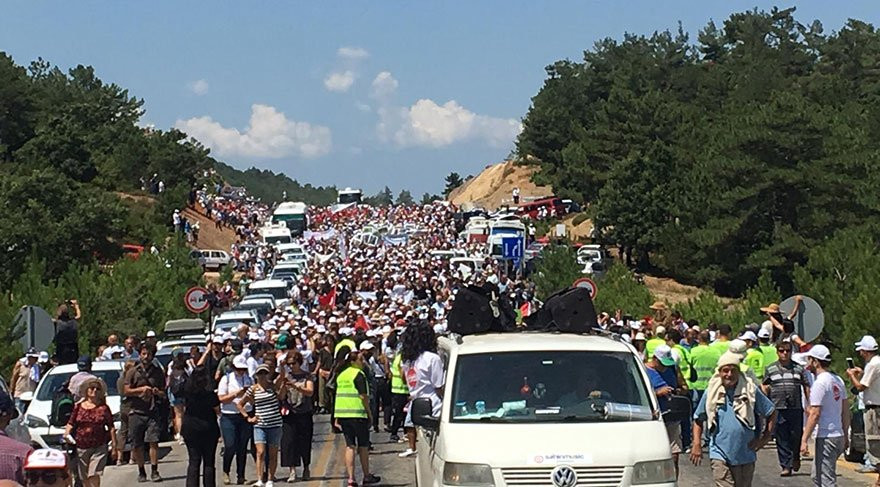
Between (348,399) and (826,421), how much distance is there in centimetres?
506

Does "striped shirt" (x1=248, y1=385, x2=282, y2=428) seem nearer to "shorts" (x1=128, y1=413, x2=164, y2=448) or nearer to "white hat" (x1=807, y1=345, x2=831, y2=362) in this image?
"shorts" (x1=128, y1=413, x2=164, y2=448)

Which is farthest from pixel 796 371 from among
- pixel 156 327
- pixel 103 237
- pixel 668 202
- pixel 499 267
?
pixel 668 202

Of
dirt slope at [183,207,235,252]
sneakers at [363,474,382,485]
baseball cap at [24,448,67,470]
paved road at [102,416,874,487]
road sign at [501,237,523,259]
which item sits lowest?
paved road at [102,416,874,487]

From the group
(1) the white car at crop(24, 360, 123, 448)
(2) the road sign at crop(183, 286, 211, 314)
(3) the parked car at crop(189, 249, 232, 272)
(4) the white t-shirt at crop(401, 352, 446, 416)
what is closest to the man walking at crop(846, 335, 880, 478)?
(4) the white t-shirt at crop(401, 352, 446, 416)

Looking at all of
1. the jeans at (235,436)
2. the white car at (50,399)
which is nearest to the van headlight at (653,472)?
the jeans at (235,436)

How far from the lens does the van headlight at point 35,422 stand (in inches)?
754

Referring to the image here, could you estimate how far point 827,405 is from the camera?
13.5 m

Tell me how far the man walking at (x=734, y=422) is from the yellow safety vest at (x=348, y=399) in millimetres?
4879

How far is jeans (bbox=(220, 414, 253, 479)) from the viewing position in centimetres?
1573

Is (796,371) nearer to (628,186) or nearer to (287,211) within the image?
(628,186)

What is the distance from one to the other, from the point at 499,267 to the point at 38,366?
45775mm

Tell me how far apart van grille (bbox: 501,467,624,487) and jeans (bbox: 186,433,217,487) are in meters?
5.73

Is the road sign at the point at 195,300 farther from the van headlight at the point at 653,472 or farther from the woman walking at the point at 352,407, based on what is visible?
the van headlight at the point at 653,472

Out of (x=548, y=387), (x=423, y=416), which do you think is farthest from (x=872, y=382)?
(x=423, y=416)
